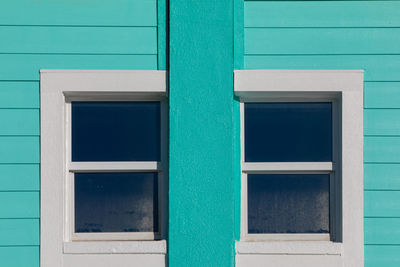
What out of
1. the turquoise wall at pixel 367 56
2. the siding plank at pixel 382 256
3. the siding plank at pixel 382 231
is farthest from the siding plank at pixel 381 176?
the siding plank at pixel 382 256

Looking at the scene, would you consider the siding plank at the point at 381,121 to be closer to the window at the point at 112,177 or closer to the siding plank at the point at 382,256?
the siding plank at the point at 382,256

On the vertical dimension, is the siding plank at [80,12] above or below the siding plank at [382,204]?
above

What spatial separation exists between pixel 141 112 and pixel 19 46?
92 centimetres

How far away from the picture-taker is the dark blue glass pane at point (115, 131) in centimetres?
278

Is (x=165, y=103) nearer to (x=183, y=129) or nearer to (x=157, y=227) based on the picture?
(x=183, y=129)

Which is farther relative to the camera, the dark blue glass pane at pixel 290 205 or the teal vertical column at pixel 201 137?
the dark blue glass pane at pixel 290 205

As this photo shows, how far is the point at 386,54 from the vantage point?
269 cm

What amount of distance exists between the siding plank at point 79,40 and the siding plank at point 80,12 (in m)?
0.04

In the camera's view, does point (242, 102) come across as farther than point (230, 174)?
Yes

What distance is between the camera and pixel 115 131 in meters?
2.79

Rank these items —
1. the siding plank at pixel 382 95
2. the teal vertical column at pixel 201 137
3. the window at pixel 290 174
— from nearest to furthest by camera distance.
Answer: the teal vertical column at pixel 201 137
the siding plank at pixel 382 95
the window at pixel 290 174

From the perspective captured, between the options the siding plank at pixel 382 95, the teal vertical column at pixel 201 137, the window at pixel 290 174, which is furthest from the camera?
the window at pixel 290 174

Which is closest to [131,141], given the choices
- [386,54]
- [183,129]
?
[183,129]

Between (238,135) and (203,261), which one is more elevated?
(238,135)
